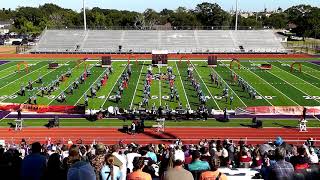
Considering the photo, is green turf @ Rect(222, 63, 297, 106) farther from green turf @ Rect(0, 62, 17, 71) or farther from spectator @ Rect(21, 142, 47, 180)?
spectator @ Rect(21, 142, 47, 180)

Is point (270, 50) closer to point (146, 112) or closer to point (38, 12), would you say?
point (146, 112)

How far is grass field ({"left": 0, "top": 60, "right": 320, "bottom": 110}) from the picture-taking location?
102 feet

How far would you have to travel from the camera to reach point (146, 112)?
2705cm

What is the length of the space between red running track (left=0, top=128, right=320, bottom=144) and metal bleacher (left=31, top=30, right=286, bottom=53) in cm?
4472

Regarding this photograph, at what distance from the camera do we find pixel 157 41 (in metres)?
74.4

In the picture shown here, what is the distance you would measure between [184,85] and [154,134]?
14.0 meters

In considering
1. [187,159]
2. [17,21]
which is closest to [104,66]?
[187,159]

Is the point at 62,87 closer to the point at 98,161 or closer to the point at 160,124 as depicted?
the point at 160,124

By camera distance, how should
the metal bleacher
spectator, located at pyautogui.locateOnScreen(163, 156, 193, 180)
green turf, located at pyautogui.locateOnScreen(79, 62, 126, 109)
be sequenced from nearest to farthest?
spectator, located at pyautogui.locateOnScreen(163, 156, 193, 180), green turf, located at pyautogui.locateOnScreen(79, 62, 126, 109), the metal bleacher

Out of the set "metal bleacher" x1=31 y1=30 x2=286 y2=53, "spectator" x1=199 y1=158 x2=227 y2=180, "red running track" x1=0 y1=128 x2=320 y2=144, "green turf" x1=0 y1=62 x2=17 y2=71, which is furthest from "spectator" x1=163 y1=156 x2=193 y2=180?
"metal bleacher" x1=31 y1=30 x2=286 y2=53

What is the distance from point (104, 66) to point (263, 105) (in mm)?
22801

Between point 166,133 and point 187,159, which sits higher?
point 187,159

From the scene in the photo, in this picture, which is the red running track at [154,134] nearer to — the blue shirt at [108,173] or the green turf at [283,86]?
the green turf at [283,86]

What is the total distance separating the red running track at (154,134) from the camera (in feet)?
74.4
